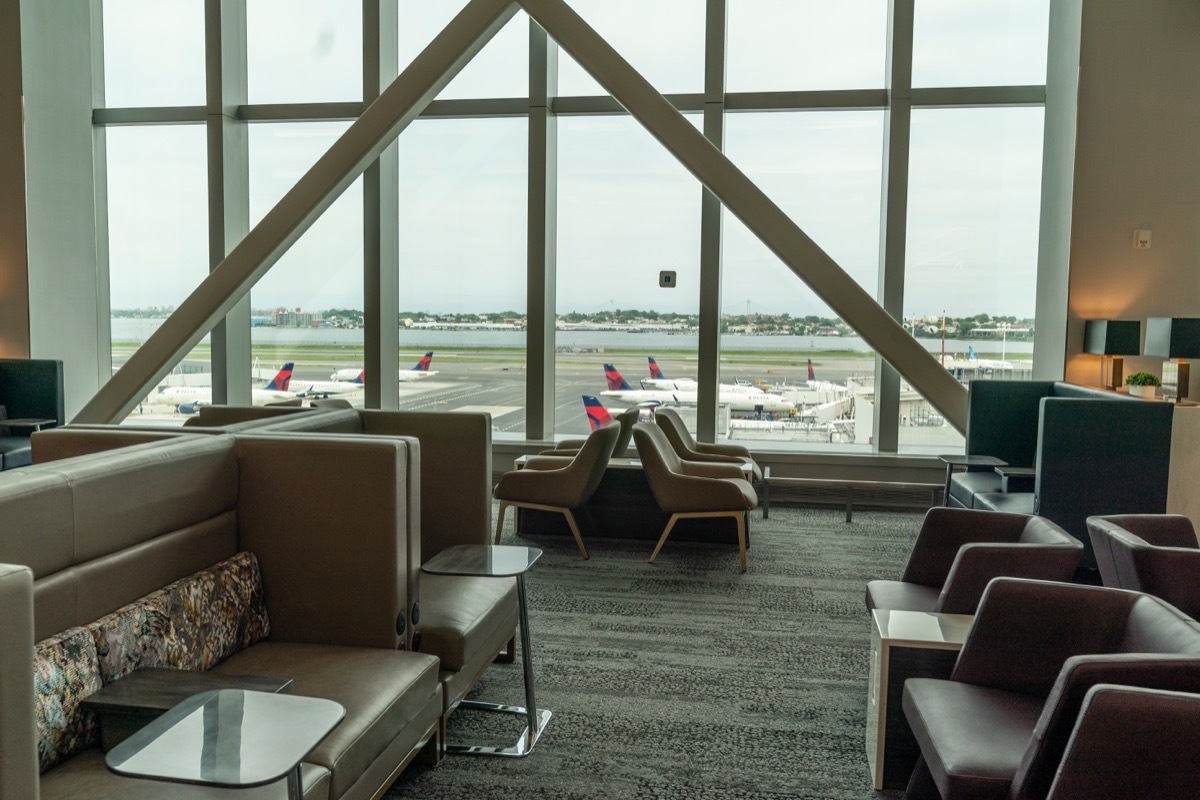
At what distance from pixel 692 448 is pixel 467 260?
2.92 m

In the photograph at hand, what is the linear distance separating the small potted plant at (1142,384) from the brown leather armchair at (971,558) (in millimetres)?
3387

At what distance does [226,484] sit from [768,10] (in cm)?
664

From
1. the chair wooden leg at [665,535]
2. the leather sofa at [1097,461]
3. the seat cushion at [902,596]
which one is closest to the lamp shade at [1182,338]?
the leather sofa at [1097,461]

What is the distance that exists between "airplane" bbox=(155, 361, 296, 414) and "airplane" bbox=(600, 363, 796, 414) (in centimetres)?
323

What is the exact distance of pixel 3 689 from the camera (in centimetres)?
146

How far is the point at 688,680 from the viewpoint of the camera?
3803 mm

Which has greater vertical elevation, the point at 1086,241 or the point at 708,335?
the point at 1086,241

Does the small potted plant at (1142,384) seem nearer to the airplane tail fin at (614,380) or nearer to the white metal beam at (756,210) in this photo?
the white metal beam at (756,210)

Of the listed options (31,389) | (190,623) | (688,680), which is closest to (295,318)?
(31,389)

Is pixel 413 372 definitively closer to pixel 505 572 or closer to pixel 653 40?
pixel 653 40

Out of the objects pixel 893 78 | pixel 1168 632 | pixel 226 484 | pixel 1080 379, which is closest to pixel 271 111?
pixel 893 78

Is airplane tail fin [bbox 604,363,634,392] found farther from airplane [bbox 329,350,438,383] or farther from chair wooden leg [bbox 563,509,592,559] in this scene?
chair wooden leg [bbox 563,509,592,559]

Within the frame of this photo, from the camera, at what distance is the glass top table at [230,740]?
5.07 ft

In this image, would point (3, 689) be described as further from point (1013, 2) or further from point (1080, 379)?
point (1013, 2)
